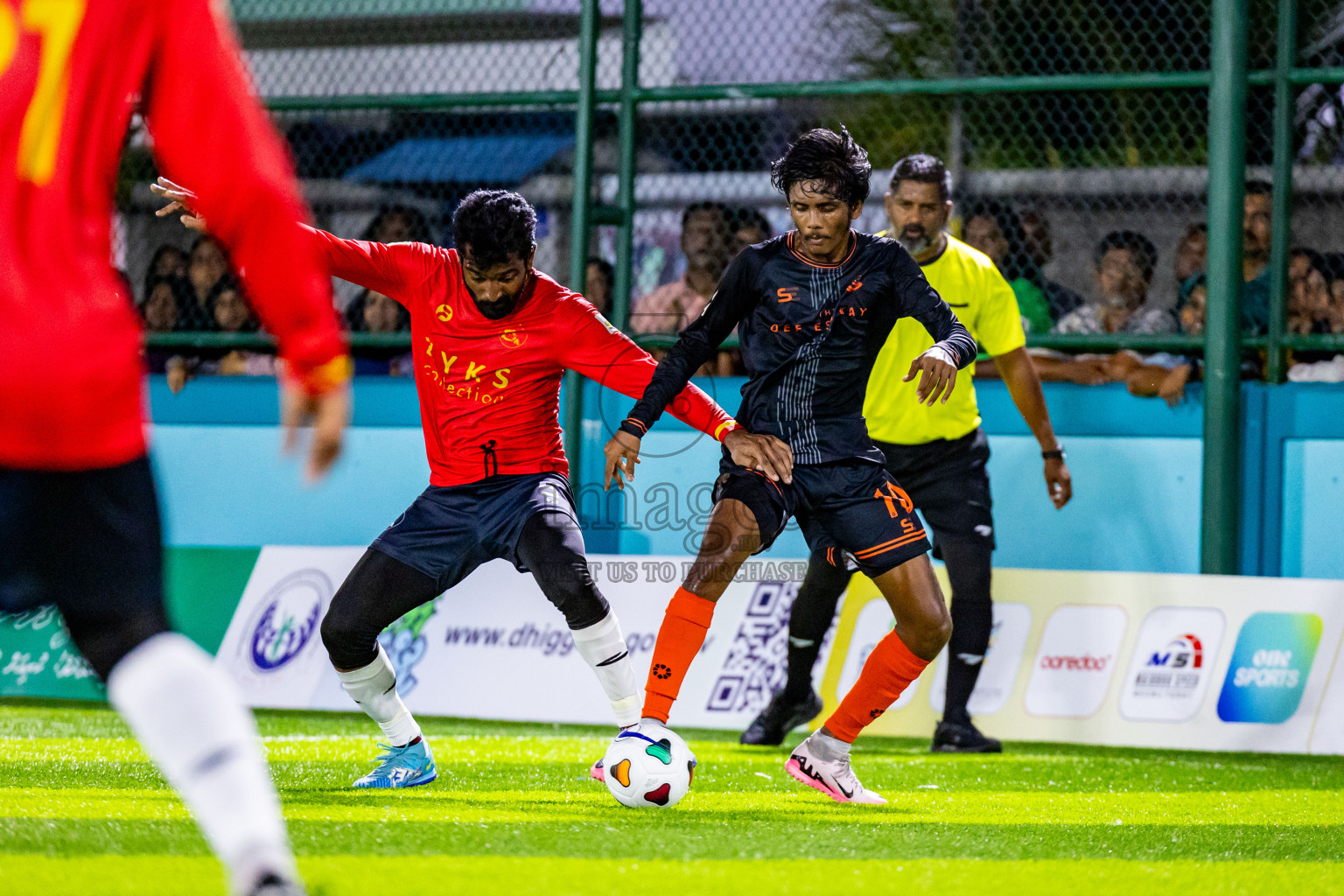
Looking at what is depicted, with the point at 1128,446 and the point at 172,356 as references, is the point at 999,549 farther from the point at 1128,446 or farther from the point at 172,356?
the point at 172,356

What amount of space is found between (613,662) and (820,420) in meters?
0.97

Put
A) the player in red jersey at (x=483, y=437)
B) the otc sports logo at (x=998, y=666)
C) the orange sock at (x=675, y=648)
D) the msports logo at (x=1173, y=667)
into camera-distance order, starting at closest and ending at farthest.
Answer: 1. the orange sock at (x=675, y=648)
2. the player in red jersey at (x=483, y=437)
3. the msports logo at (x=1173, y=667)
4. the otc sports logo at (x=998, y=666)

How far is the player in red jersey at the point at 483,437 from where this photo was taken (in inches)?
183

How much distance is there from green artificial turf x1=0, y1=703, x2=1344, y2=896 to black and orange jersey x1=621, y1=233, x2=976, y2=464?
1.15m

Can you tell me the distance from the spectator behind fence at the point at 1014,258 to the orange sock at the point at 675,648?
155 inches

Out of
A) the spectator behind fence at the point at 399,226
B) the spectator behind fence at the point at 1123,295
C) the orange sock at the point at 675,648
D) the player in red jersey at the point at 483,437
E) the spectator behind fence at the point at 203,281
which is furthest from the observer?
the spectator behind fence at the point at 203,281

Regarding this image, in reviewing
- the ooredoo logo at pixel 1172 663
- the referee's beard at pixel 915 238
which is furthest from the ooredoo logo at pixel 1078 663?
the referee's beard at pixel 915 238

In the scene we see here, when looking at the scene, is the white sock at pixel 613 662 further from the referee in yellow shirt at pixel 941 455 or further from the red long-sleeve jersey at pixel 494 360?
the referee in yellow shirt at pixel 941 455

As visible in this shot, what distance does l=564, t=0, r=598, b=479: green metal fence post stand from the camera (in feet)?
27.5

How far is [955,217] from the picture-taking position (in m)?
8.63

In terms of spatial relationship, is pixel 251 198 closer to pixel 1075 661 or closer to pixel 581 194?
pixel 1075 661

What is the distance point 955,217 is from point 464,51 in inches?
133

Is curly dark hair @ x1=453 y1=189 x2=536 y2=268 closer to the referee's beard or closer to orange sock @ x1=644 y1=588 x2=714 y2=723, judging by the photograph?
orange sock @ x1=644 y1=588 x2=714 y2=723

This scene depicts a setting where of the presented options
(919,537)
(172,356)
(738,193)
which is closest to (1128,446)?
(738,193)
